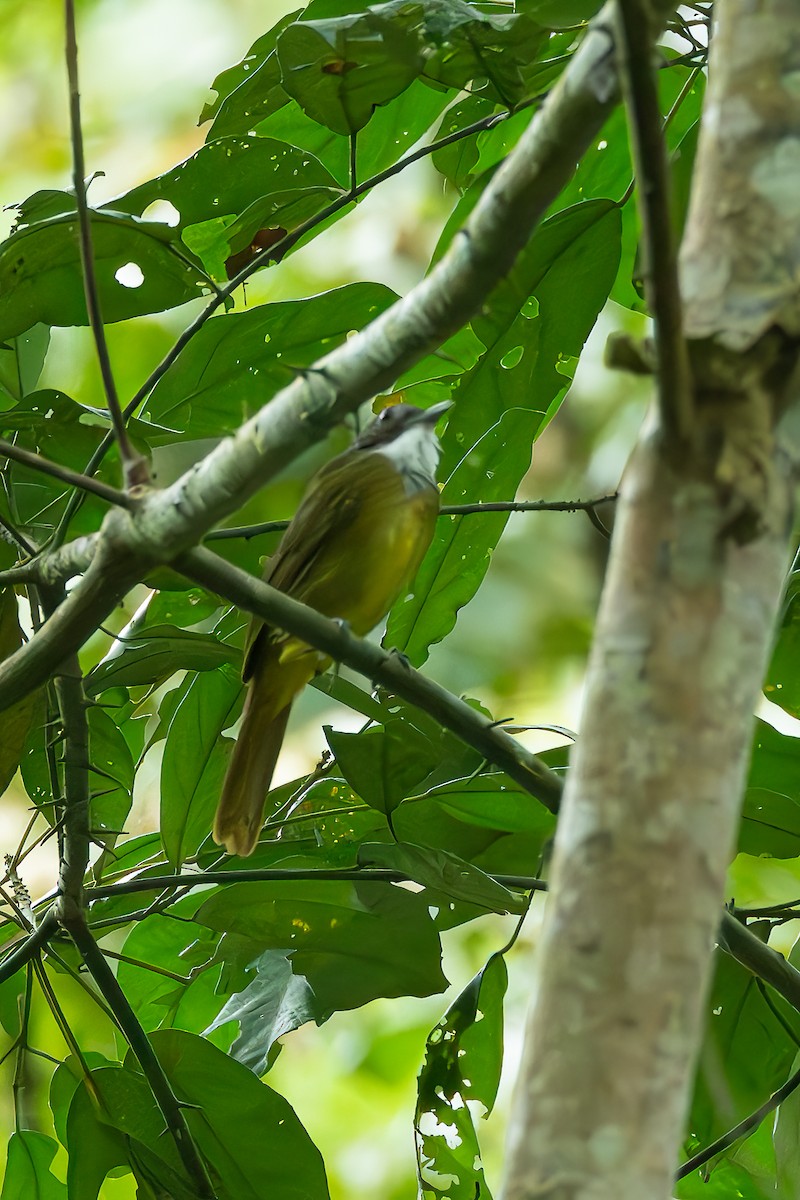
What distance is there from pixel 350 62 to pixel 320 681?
823mm

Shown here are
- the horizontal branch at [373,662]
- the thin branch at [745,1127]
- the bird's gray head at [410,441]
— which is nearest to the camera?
the horizontal branch at [373,662]

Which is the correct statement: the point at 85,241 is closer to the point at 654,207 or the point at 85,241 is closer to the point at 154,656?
the point at 654,207

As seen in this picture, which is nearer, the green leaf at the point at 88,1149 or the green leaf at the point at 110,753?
the green leaf at the point at 88,1149

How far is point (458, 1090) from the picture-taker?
1659 millimetres

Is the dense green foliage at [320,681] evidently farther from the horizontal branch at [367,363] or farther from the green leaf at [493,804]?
the horizontal branch at [367,363]

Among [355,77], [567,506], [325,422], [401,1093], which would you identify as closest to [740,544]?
[325,422]

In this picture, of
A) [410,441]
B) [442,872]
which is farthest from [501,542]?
[442,872]

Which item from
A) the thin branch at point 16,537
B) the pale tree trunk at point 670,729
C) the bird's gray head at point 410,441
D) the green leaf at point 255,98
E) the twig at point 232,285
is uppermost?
the bird's gray head at point 410,441

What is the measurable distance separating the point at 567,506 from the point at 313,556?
731mm

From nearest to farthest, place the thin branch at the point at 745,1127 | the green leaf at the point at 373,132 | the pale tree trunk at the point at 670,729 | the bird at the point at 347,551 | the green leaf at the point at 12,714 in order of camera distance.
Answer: the pale tree trunk at the point at 670,729
the thin branch at the point at 745,1127
the green leaf at the point at 12,714
the green leaf at the point at 373,132
the bird at the point at 347,551

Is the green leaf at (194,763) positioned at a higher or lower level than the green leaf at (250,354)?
lower

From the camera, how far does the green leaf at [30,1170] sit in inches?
71.4

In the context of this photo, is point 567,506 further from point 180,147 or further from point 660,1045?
point 180,147

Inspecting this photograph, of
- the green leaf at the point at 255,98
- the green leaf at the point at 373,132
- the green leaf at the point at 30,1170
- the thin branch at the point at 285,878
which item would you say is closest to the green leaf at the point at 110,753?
the thin branch at the point at 285,878
